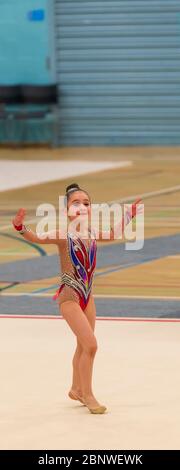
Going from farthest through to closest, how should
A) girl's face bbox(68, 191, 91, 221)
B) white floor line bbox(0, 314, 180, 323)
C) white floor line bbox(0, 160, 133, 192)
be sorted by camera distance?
white floor line bbox(0, 160, 133, 192), white floor line bbox(0, 314, 180, 323), girl's face bbox(68, 191, 91, 221)

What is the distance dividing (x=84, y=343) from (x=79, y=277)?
1.28 ft

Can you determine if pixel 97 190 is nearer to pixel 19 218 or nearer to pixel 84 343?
pixel 84 343

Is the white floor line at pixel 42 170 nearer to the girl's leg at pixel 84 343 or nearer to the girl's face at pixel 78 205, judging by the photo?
the girl's face at pixel 78 205

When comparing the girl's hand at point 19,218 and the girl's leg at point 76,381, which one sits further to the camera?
the girl's leg at point 76,381

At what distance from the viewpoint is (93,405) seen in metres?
6.83

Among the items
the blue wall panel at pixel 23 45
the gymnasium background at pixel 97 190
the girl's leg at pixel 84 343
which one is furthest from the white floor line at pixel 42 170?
the girl's leg at pixel 84 343

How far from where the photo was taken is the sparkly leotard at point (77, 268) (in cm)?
695

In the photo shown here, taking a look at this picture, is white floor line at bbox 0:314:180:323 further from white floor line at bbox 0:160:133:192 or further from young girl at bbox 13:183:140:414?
white floor line at bbox 0:160:133:192

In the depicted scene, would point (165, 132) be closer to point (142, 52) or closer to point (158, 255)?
point (142, 52)

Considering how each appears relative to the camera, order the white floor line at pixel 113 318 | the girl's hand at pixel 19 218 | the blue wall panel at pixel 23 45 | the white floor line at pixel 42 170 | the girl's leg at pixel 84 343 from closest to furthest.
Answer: the girl's hand at pixel 19 218 < the girl's leg at pixel 84 343 < the white floor line at pixel 113 318 < the white floor line at pixel 42 170 < the blue wall panel at pixel 23 45

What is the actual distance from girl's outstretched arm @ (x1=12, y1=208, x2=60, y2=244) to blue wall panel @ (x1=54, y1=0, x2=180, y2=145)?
20.9 meters

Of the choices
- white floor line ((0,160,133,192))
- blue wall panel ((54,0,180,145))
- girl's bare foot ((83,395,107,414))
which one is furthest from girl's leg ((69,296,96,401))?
blue wall panel ((54,0,180,145))

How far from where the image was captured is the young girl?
22.5 ft

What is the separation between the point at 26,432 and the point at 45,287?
4.78 m
